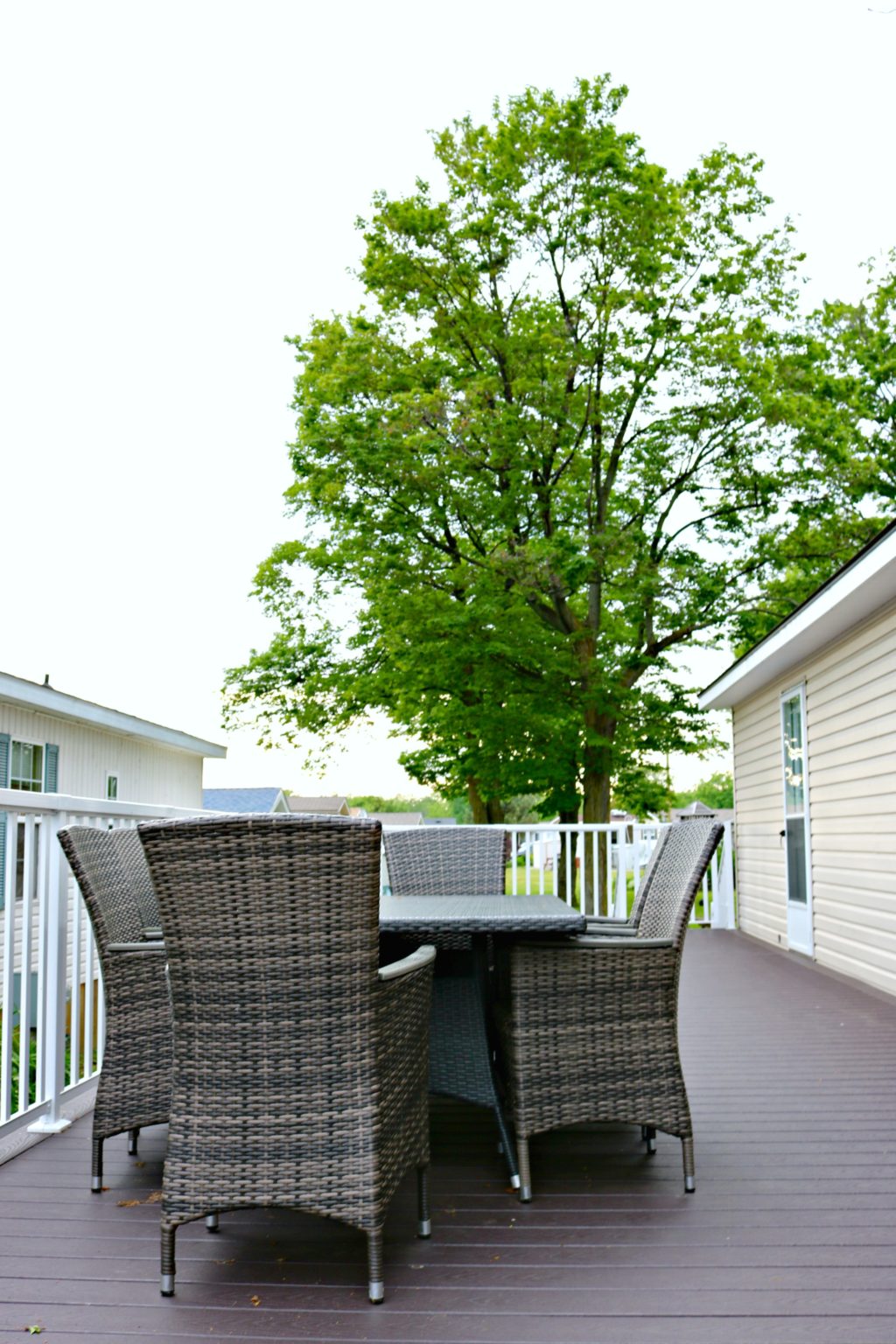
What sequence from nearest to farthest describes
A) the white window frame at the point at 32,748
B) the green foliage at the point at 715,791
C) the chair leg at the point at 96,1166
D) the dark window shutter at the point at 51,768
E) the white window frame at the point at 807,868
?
the chair leg at the point at 96,1166, the white window frame at the point at 807,868, the white window frame at the point at 32,748, the dark window shutter at the point at 51,768, the green foliage at the point at 715,791

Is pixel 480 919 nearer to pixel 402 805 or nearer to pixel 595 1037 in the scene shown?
pixel 595 1037

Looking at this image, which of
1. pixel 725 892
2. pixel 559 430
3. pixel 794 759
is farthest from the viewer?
pixel 559 430

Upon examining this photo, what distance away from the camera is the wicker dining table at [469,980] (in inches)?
113

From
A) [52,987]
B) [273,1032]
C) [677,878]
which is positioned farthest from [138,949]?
[677,878]

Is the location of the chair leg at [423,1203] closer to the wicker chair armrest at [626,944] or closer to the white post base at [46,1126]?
the wicker chair armrest at [626,944]

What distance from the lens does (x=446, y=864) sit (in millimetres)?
4848

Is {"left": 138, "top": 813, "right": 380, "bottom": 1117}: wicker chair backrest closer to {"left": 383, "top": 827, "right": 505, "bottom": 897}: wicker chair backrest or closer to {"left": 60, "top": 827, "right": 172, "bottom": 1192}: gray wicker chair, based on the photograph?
{"left": 60, "top": 827, "right": 172, "bottom": 1192}: gray wicker chair

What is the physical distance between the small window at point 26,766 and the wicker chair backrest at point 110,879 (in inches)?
317

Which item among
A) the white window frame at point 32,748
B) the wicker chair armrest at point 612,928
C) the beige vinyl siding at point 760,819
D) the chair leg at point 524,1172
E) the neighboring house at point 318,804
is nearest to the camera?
the chair leg at point 524,1172

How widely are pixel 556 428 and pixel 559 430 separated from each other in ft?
0.36

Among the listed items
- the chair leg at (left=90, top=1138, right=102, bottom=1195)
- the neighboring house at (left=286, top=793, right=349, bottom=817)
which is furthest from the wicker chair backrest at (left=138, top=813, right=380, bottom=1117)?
the neighboring house at (left=286, top=793, right=349, bottom=817)

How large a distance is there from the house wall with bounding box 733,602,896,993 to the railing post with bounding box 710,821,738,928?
1.52m

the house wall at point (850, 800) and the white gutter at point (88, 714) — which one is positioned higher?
the white gutter at point (88, 714)

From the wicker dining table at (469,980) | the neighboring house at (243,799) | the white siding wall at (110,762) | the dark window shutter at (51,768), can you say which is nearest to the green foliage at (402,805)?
the neighboring house at (243,799)
